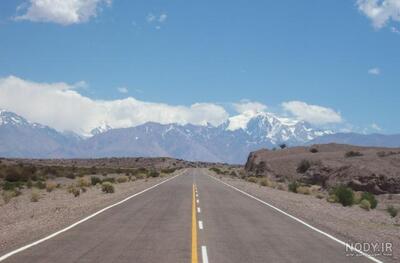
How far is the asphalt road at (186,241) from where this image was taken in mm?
12914

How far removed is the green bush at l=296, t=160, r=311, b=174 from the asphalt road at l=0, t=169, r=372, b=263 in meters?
49.3

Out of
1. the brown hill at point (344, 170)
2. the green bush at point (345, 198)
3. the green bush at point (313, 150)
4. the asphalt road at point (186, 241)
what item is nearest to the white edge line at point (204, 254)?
the asphalt road at point (186, 241)

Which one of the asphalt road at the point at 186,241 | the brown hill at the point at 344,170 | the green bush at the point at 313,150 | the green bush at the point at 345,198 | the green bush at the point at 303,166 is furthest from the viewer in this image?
the green bush at the point at 313,150

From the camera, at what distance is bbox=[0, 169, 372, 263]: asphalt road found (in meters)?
12.9

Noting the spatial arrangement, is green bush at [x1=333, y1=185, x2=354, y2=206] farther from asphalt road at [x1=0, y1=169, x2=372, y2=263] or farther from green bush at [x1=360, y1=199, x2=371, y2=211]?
asphalt road at [x1=0, y1=169, x2=372, y2=263]

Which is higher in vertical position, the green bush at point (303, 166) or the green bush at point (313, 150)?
the green bush at point (313, 150)

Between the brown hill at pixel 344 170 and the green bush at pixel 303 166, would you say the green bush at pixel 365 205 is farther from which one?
the green bush at pixel 303 166

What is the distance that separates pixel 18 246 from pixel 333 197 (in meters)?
26.5

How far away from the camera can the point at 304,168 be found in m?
72.7

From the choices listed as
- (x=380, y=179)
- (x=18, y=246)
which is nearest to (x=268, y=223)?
(x=18, y=246)

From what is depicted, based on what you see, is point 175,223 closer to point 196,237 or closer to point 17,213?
point 196,237

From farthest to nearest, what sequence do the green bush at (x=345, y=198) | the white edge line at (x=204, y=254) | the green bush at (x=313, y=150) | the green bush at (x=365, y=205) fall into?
the green bush at (x=313, y=150), the green bush at (x=345, y=198), the green bush at (x=365, y=205), the white edge line at (x=204, y=254)

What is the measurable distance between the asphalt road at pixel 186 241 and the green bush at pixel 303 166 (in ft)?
162

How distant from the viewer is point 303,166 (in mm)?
73125
